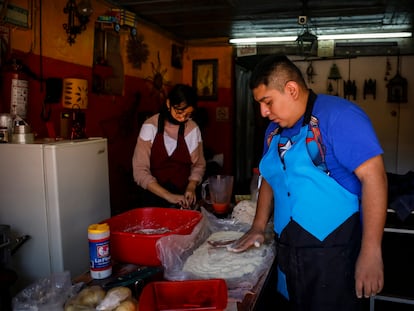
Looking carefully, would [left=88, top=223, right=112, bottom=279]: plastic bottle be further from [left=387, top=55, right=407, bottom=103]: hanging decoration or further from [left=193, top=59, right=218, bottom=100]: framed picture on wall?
[left=387, top=55, right=407, bottom=103]: hanging decoration

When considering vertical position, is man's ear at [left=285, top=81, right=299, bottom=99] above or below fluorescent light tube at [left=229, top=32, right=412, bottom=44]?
below

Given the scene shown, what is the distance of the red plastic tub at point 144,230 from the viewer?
5.45ft

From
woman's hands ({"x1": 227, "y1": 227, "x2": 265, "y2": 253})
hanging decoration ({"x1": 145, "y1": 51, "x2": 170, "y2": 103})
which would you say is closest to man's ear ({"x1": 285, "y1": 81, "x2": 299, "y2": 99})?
woman's hands ({"x1": 227, "y1": 227, "x2": 265, "y2": 253})

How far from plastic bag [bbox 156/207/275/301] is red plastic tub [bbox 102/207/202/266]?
0.04m

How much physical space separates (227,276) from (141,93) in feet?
13.5

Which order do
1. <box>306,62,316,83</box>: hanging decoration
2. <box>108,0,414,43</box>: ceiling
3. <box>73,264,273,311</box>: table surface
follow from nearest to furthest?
<box>73,264,273,311</box>: table surface
<box>108,0,414,43</box>: ceiling
<box>306,62,316,83</box>: hanging decoration

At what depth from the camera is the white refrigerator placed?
8.00 ft

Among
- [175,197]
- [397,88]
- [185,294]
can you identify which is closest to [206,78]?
[397,88]

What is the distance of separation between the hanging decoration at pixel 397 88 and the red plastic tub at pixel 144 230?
5467mm

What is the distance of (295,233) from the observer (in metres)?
Answer: 1.66

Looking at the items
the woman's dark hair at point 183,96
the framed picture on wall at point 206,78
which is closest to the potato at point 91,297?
the woman's dark hair at point 183,96

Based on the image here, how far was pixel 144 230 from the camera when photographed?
1959mm

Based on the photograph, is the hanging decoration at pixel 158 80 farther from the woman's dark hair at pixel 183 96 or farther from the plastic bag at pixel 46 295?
the plastic bag at pixel 46 295

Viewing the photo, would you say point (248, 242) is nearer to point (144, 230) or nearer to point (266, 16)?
point (144, 230)
